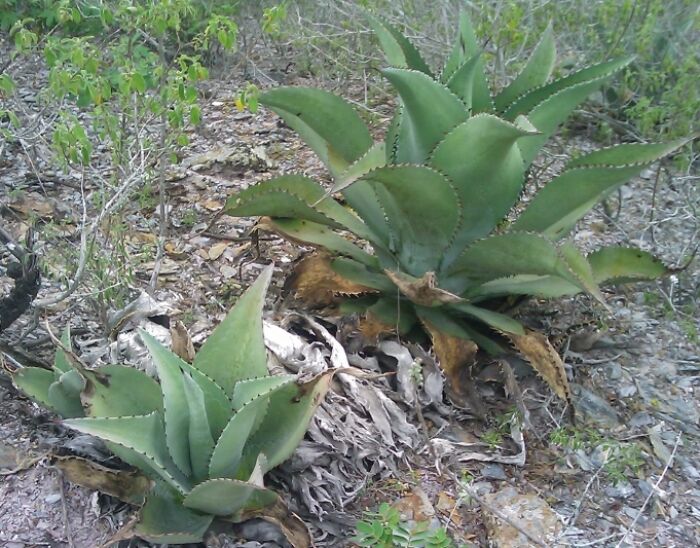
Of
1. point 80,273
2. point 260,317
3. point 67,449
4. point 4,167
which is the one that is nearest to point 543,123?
Result: point 260,317

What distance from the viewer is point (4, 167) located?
3518mm

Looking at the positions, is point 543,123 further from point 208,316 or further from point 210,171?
point 210,171

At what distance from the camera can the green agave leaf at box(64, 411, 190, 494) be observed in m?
1.76

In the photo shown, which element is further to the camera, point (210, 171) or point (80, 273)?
point (210, 171)

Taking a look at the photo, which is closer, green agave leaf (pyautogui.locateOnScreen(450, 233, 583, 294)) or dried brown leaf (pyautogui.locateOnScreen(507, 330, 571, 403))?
green agave leaf (pyautogui.locateOnScreen(450, 233, 583, 294))

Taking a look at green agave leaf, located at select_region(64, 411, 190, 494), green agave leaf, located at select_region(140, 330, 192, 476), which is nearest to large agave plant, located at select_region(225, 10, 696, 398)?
green agave leaf, located at select_region(140, 330, 192, 476)

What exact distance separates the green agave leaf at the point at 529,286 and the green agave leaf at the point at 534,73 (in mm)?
603

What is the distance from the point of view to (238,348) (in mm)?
2025

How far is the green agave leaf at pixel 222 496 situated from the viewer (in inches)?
68.0

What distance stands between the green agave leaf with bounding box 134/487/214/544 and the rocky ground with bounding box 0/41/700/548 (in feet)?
0.24

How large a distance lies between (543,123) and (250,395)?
1.26 m

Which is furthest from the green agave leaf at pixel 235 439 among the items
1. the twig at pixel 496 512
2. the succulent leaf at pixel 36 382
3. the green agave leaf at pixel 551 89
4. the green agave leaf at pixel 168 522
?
the green agave leaf at pixel 551 89

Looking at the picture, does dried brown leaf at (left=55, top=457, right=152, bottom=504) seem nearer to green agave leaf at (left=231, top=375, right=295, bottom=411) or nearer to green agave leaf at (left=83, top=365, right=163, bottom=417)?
green agave leaf at (left=83, top=365, right=163, bottom=417)

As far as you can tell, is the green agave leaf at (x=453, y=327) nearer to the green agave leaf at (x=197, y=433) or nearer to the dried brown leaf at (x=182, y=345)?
the dried brown leaf at (x=182, y=345)
